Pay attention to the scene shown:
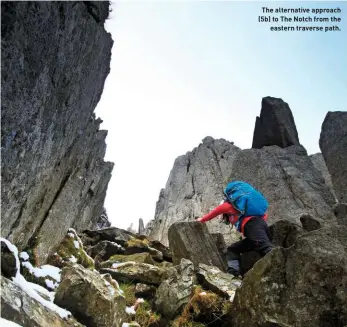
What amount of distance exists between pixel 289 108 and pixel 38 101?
27.2 meters

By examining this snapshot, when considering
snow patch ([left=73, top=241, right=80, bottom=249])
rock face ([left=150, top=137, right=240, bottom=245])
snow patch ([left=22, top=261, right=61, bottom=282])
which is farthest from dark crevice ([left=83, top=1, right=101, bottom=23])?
rock face ([left=150, top=137, right=240, bottom=245])

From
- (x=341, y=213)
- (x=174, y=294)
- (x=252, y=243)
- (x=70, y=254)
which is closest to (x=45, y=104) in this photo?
(x=70, y=254)

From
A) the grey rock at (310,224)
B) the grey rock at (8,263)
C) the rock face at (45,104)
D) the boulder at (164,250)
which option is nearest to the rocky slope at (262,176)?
the grey rock at (310,224)

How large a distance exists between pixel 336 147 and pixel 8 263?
1732 cm

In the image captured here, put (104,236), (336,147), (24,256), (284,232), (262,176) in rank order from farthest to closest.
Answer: (262,176), (104,236), (336,147), (284,232), (24,256)

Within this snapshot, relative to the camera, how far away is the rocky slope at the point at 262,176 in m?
20.6

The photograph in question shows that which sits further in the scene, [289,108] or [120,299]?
[289,108]

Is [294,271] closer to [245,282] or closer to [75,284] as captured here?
[245,282]

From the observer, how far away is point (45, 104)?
8.30m

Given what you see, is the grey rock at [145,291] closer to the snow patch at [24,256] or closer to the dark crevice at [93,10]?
the snow patch at [24,256]

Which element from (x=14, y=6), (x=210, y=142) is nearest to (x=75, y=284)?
(x=14, y=6)

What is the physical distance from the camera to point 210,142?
143 ft

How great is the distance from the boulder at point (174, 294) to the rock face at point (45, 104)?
445cm

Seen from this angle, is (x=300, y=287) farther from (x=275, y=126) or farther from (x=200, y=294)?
(x=275, y=126)
